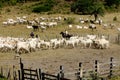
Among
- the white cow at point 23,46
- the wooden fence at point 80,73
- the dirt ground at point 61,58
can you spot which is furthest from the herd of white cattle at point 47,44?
the wooden fence at point 80,73

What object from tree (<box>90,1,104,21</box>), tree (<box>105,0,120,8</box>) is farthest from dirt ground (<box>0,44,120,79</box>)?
tree (<box>105,0,120,8</box>)

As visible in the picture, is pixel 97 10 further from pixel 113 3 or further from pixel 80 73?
pixel 80 73

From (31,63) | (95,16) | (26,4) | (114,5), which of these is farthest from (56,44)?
(26,4)

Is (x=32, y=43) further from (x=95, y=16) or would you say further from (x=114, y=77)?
(x=95, y=16)

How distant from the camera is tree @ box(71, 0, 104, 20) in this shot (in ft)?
167

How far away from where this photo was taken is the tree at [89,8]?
5099cm

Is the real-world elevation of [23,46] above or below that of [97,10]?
above

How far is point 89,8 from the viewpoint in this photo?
182 ft

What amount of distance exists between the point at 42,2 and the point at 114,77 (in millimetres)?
49209

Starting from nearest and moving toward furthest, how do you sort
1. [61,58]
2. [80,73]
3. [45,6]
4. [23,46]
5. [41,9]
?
[80,73], [61,58], [23,46], [41,9], [45,6]

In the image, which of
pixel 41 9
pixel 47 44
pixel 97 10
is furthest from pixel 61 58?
pixel 41 9

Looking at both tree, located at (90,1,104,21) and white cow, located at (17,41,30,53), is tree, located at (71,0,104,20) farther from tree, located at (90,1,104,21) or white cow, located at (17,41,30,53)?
white cow, located at (17,41,30,53)

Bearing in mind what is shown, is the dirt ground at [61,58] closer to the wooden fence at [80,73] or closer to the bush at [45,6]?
the wooden fence at [80,73]

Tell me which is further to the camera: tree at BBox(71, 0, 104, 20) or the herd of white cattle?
tree at BBox(71, 0, 104, 20)
